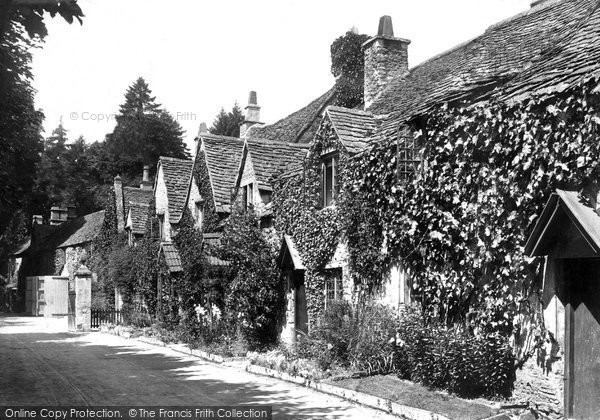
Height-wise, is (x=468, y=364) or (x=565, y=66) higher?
(x=565, y=66)

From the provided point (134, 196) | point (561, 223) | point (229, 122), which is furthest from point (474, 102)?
point (229, 122)

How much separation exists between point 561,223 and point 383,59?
42.8ft

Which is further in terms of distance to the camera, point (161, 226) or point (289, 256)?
point (161, 226)

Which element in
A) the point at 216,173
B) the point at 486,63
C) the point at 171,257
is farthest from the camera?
the point at 171,257

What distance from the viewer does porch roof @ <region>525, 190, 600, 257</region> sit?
8773 millimetres

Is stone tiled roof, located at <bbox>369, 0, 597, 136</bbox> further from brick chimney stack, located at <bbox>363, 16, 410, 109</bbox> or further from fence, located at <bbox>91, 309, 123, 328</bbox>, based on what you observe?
fence, located at <bbox>91, 309, 123, 328</bbox>

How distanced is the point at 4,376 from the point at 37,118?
16.6 metres

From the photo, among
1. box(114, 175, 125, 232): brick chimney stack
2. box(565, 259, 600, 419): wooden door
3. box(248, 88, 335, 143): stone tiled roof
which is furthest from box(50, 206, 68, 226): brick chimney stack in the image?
box(565, 259, 600, 419): wooden door

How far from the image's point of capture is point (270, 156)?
886 inches

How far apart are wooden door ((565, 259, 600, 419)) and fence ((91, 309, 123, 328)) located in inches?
1038

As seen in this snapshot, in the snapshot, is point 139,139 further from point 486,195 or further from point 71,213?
point 486,195

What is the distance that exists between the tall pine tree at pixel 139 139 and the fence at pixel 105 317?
33597 millimetres

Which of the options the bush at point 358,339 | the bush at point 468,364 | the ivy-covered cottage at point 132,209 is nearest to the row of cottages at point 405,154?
the bush at point 358,339

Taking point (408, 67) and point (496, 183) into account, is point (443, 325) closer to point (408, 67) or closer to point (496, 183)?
point (496, 183)
